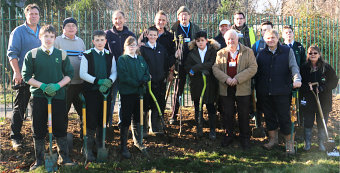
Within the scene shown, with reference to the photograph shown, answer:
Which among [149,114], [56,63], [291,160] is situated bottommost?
[291,160]

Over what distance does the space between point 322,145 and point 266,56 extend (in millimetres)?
1874

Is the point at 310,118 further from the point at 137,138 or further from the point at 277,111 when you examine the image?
the point at 137,138

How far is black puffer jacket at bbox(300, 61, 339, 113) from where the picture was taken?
5215 millimetres

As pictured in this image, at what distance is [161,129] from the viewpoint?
5840 millimetres

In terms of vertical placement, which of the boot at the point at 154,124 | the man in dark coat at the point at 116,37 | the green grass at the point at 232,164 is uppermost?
the man in dark coat at the point at 116,37

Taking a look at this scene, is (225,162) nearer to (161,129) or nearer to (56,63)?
(161,129)

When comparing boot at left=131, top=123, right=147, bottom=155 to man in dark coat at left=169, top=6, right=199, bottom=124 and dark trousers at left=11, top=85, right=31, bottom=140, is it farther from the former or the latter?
dark trousers at left=11, top=85, right=31, bottom=140

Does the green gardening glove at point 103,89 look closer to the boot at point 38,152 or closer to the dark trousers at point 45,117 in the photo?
the dark trousers at point 45,117

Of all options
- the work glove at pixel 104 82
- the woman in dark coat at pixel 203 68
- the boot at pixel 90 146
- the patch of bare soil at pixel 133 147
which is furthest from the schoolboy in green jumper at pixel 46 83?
the woman in dark coat at pixel 203 68

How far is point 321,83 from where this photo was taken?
5.20 meters

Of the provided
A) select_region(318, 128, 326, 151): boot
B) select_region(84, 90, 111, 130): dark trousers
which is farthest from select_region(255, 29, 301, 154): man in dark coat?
select_region(84, 90, 111, 130): dark trousers

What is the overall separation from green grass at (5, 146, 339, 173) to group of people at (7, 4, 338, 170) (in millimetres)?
257

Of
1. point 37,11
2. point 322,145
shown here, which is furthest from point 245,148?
point 37,11

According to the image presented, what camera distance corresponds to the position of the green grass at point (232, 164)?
171 inches
